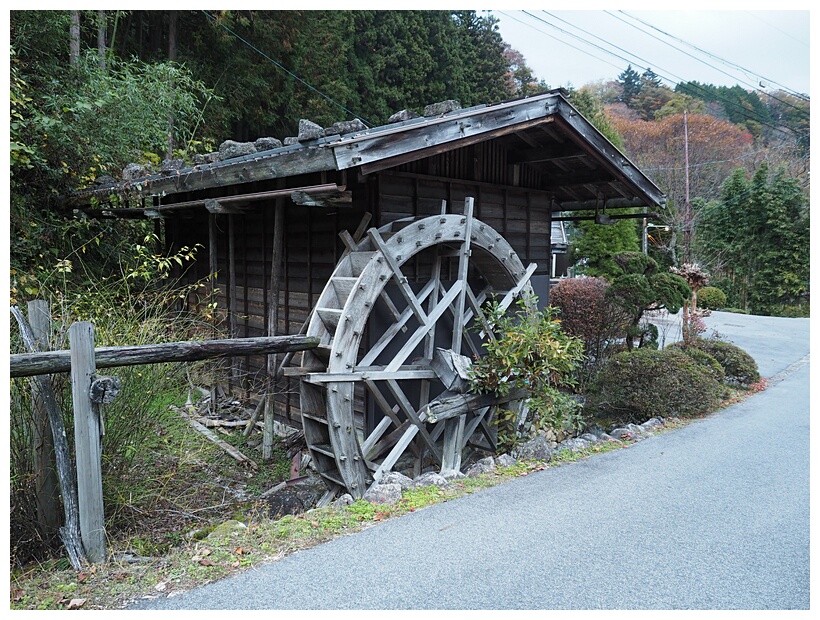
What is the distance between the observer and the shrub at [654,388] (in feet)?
23.7

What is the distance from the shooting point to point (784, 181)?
2173 centimetres

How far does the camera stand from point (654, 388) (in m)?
7.32

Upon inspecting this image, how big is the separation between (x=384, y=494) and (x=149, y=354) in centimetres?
193

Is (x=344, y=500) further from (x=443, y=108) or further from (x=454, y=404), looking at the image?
(x=443, y=108)

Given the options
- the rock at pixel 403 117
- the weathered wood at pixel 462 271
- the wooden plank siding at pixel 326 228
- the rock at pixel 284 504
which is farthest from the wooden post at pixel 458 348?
the rock at pixel 284 504

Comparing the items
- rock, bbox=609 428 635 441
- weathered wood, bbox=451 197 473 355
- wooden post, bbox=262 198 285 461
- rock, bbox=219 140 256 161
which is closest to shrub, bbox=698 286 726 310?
rock, bbox=609 428 635 441

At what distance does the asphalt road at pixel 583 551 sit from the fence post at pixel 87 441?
2.24 ft

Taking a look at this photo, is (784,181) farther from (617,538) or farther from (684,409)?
(617,538)

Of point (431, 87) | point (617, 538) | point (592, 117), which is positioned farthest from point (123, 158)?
point (592, 117)

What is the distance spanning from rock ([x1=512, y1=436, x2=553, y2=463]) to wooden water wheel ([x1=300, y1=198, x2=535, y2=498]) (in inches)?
23.9

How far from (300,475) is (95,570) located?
2854mm

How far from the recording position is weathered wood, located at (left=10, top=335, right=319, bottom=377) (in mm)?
3078

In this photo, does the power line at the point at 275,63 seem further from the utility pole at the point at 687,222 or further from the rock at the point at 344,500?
the utility pole at the point at 687,222

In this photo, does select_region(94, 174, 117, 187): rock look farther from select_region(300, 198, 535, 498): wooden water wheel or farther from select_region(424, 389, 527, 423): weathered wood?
select_region(424, 389, 527, 423): weathered wood
